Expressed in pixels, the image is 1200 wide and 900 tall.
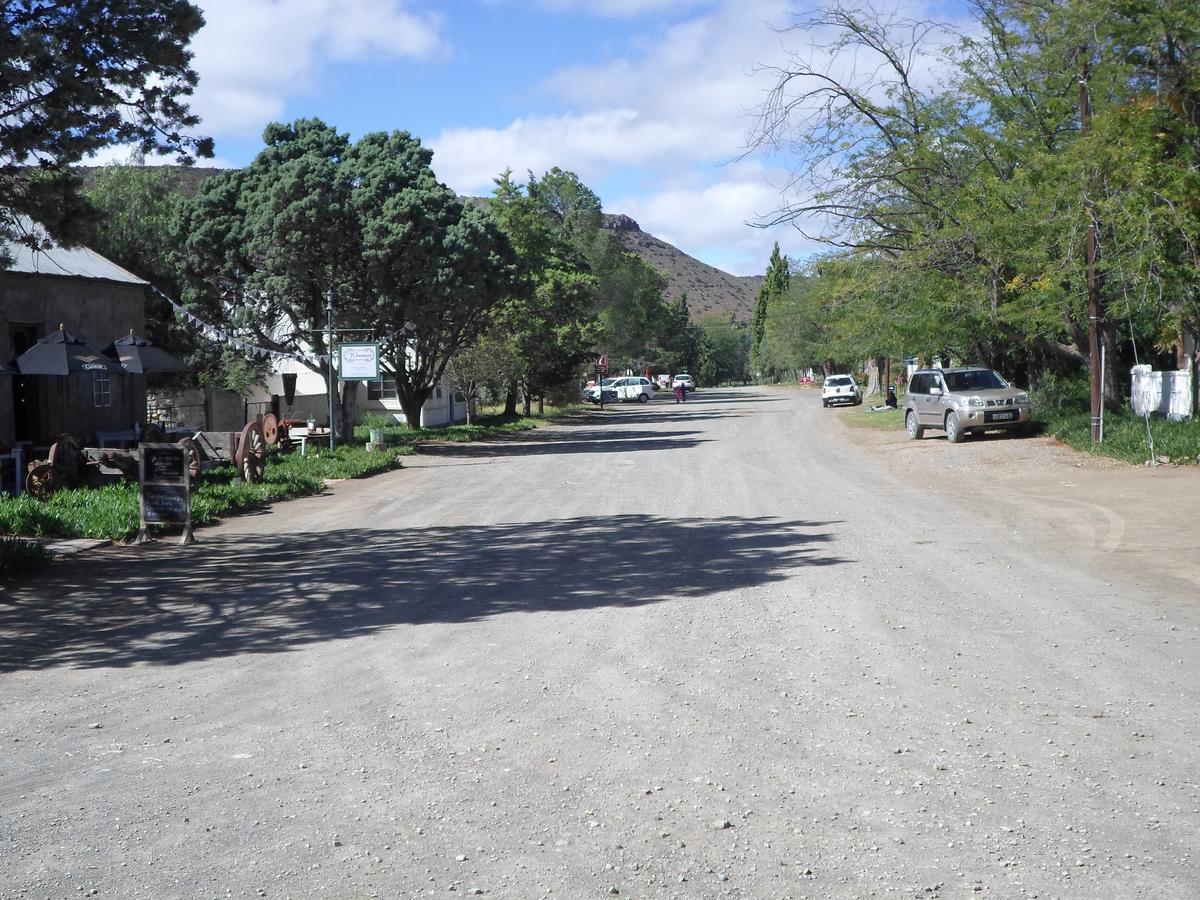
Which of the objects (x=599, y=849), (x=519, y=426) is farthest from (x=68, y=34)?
(x=519, y=426)

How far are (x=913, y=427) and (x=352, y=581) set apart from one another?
20.2 meters

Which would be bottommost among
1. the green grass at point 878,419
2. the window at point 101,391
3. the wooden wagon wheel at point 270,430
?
the green grass at point 878,419

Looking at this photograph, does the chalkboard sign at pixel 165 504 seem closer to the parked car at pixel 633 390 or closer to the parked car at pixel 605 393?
the parked car at pixel 605 393

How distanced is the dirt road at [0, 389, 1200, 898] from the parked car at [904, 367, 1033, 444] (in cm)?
1214

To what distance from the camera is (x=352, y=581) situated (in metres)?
10.5

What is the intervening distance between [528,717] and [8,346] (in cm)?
1859

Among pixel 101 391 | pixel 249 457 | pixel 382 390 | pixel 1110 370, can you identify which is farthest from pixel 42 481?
pixel 382 390

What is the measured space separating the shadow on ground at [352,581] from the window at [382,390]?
3206cm

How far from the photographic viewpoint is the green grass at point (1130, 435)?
18031 mm

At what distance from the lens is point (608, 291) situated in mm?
83688

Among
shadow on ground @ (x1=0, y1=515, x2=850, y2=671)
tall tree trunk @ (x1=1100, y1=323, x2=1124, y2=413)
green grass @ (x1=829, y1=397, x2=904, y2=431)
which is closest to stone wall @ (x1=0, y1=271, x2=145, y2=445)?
shadow on ground @ (x1=0, y1=515, x2=850, y2=671)

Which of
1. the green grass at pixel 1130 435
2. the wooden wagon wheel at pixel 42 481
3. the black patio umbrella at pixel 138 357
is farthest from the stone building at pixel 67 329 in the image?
the green grass at pixel 1130 435

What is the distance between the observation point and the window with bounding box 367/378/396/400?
45.5 meters

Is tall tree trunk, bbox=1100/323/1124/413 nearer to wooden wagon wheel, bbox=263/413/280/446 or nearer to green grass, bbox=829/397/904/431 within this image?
green grass, bbox=829/397/904/431
